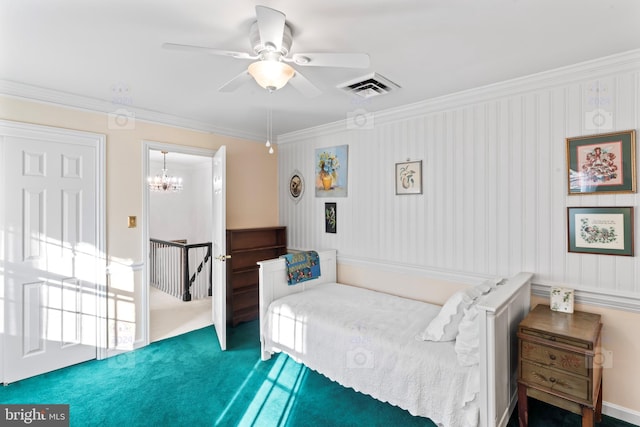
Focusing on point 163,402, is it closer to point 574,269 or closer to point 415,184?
point 415,184

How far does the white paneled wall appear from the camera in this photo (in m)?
2.18

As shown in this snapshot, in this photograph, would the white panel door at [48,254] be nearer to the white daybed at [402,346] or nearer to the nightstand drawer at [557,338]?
the white daybed at [402,346]

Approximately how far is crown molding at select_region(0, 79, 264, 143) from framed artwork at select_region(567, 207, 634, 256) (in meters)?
3.62

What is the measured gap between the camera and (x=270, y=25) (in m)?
1.38

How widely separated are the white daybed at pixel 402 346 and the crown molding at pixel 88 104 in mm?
1870

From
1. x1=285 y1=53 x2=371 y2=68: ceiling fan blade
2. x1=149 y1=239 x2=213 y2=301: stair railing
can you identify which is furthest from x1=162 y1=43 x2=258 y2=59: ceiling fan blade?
x1=149 y1=239 x2=213 y2=301: stair railing

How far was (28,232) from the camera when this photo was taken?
104 inches

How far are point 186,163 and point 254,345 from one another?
14.6ft

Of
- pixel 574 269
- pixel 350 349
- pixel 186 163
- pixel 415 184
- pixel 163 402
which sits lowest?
pixel 163 402

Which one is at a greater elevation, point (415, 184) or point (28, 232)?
point (415, 184)

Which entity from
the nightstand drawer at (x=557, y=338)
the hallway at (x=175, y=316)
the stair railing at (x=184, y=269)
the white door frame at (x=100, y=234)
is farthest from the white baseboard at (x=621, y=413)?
the stair railing at (x=184, y=269)

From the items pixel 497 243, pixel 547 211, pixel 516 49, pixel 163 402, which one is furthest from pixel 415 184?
pixel 163 402

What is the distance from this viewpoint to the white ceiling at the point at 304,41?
5.18ft

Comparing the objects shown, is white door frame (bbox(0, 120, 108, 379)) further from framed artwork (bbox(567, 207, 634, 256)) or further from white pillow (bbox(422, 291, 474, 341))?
framed artwork (bbox(567, 207, 634, 256))
